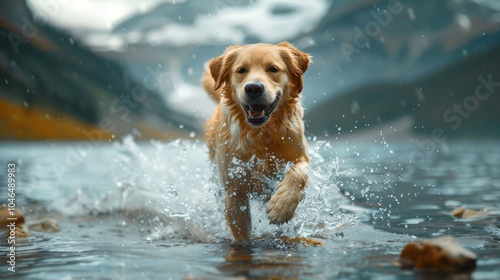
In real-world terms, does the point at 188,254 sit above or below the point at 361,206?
below

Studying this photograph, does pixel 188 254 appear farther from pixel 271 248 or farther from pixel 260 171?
pixel 260 171

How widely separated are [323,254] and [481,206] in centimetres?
508

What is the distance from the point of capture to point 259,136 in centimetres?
612

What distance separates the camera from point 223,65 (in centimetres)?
638

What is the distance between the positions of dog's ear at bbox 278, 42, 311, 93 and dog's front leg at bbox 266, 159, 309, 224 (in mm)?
1110

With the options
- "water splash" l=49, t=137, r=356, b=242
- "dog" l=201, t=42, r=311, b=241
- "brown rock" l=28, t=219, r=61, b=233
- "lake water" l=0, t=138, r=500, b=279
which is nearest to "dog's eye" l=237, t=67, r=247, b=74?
"dog" l=201, t=42, r=311, b=241

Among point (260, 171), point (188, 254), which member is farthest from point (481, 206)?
point (188, 254)

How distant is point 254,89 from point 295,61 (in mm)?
1038

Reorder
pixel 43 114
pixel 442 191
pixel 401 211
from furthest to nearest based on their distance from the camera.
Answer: pixel 43 114
pixel 442 191
pixel 401 211

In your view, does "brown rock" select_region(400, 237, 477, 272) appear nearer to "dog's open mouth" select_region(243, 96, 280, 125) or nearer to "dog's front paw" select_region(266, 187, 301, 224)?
"dog's front paw" select_region(266, 187, 301, 224)

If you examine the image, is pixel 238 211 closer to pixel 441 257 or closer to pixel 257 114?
pixel 257 114

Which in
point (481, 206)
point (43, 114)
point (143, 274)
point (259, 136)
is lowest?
point (143, 274)

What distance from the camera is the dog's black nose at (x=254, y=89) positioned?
5504 mm

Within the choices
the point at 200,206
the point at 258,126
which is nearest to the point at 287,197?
the point at 258,126
